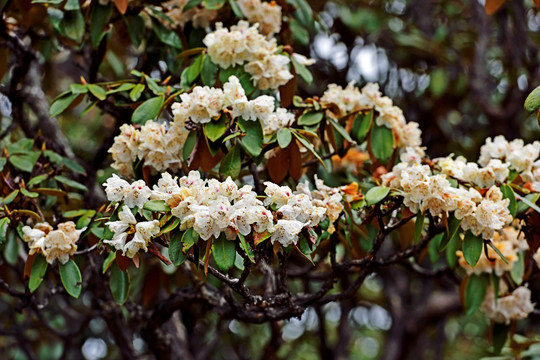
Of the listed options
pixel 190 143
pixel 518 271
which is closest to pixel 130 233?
pixel 190 143

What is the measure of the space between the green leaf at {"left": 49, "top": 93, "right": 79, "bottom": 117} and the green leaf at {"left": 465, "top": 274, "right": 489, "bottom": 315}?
1253 mm

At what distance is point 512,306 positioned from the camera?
2080mm

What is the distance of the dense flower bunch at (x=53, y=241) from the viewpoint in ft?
5.42

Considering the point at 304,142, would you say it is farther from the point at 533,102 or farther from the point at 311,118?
the point at 533,102

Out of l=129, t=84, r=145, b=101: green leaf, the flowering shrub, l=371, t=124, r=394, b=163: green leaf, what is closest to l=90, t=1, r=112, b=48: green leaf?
the flowering shrub

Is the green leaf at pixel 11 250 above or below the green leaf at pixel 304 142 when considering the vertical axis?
below

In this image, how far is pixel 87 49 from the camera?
2635 millimetres

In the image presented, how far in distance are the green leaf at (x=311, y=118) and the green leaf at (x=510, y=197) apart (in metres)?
0.50

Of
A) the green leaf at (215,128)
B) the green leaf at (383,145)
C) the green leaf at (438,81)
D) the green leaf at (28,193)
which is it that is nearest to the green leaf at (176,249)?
the green leaf at (215,128)

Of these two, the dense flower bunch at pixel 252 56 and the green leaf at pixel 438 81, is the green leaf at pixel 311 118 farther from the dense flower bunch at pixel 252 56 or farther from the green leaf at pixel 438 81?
the green leaf at pixel 438 81

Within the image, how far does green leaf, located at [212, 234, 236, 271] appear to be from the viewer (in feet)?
4.38

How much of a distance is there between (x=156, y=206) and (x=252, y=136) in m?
0.31

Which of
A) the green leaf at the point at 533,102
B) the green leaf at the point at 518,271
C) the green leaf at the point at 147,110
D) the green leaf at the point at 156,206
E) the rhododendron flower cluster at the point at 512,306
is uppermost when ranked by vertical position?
the green leaf at the point at 533,102

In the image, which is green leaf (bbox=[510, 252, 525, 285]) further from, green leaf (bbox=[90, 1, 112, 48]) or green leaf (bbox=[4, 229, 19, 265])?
green leaf (bbox=[4, 229, 19, 265])
